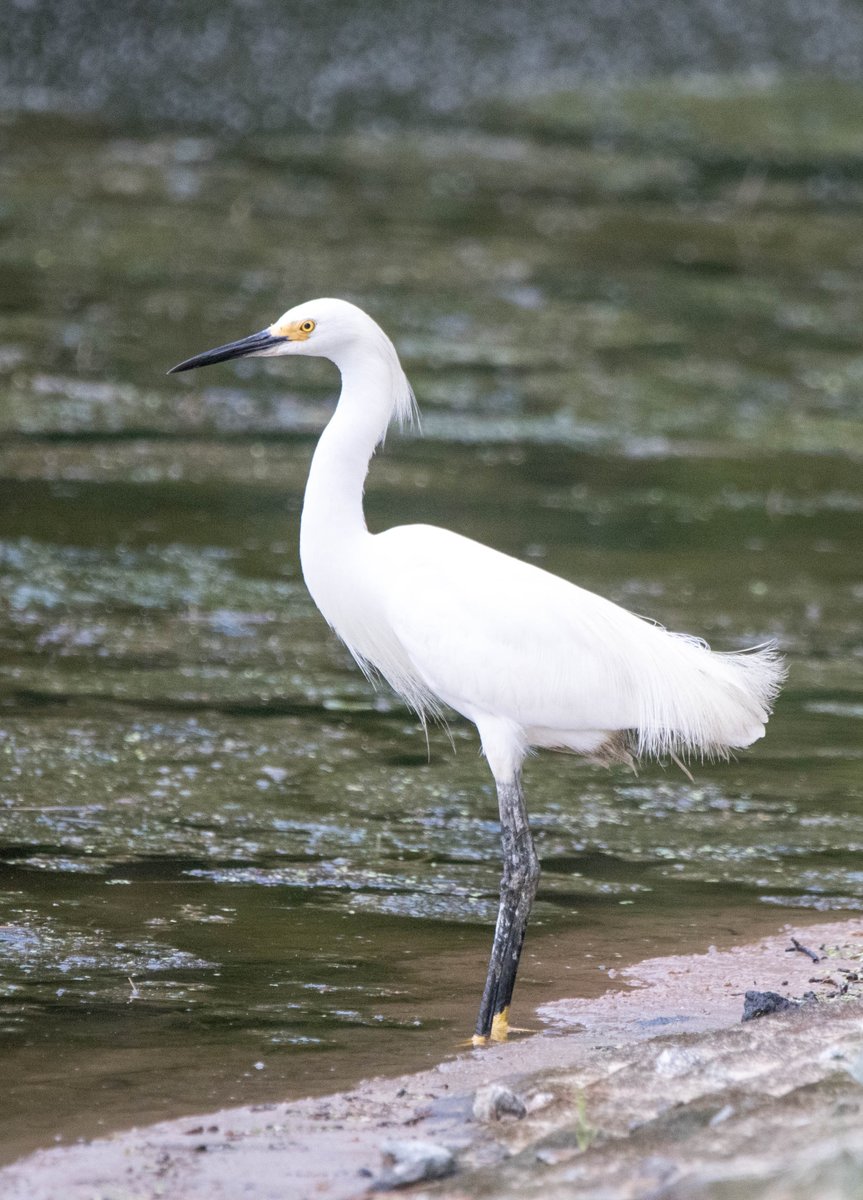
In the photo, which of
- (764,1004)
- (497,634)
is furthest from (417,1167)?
(497,634)

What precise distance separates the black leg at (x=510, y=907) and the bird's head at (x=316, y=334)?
1.29 meters

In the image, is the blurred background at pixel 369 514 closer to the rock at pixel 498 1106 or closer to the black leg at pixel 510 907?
the black leg at pixel 510 907

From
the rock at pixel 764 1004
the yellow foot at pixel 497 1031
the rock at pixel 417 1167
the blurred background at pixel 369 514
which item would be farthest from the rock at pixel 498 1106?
the rock at pixel 764 1004

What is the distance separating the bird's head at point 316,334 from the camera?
5.21 metres

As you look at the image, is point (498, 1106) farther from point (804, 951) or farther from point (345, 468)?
point (345, 468)

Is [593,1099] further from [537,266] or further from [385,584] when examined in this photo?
[537,266]

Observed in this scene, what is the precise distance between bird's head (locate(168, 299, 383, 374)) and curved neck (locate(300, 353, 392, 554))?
5cm

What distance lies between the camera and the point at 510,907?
5.03 m

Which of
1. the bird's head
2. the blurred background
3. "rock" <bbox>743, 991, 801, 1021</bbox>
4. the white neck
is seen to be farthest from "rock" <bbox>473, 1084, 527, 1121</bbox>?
the bird's head

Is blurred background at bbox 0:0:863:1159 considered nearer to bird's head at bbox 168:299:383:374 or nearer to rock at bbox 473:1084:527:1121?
rock at bbox 473:1084:527:1121

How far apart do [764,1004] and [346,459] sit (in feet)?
5.91

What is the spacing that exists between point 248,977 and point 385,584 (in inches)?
44.1

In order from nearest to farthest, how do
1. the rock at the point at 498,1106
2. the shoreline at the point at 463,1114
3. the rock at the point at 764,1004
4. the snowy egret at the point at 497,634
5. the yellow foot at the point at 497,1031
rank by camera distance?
the shoreline at the point at 463,1114 < the rock at the point at 498,1106 < the rock at the point at 764,1004 < the yellow foot at the point at 497,1031 < the snowy egret at the point at 497,634

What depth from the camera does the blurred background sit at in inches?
208
